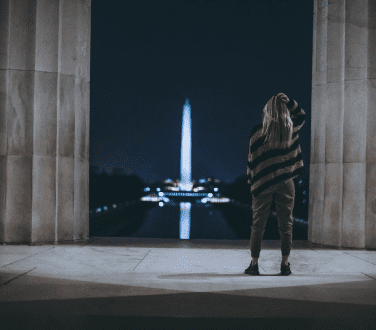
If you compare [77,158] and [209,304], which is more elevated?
[77,158]

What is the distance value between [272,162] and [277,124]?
0.40 meters

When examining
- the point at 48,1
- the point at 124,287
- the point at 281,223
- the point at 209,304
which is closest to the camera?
the point at 209,304

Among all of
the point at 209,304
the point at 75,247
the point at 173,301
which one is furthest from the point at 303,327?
the point at 75,247

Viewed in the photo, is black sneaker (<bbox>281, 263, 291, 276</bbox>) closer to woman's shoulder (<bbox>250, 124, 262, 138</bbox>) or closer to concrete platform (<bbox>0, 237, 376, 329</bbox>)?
concrete platform (<bbox>0, 237, 376, 329</bbox>)

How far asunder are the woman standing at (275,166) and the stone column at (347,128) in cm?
270

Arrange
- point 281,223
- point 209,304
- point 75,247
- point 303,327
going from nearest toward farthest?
point 303,327, point 209,304, point 281,223, point 75,247

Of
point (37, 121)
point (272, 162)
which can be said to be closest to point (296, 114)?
point (272, 162)

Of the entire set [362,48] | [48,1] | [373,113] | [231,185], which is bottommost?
[231,185]

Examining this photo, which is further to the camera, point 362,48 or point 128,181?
point 128,181

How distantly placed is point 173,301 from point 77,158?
4.38m

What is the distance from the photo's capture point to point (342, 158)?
6340mm

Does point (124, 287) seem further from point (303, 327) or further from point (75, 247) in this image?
point (75, 247)

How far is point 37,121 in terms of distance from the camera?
638 cm

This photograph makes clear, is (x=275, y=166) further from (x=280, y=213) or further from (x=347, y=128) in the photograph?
(x=347, y=128)
